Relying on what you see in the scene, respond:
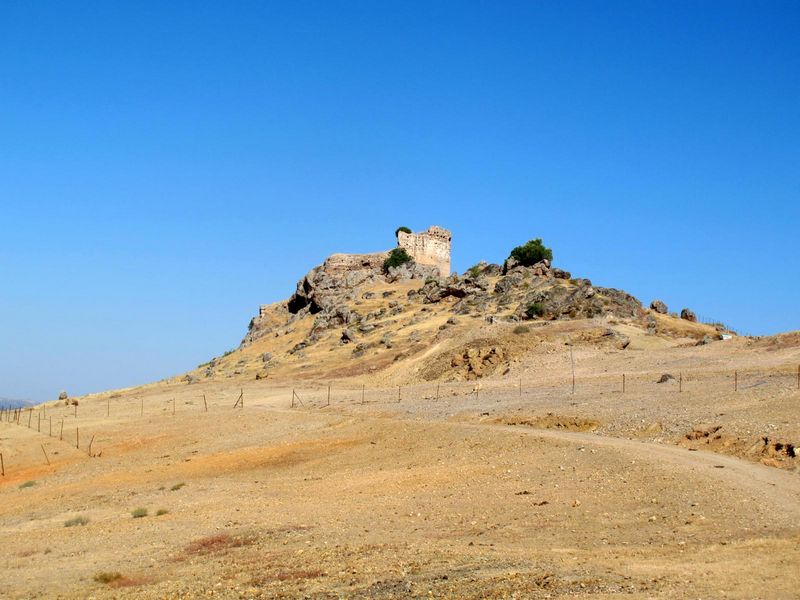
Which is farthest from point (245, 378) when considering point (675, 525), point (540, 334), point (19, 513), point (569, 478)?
point (675, 525)

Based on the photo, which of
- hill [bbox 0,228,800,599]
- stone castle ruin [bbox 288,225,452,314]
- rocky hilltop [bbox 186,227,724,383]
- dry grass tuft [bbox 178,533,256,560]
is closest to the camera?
hill [bbox 0,228,800,599]

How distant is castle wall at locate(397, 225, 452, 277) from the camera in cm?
10175

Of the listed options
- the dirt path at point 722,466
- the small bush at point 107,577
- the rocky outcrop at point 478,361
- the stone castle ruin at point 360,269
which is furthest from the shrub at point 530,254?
the small bush at point 107,577

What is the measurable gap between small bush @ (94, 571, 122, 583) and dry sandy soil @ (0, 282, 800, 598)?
7cm

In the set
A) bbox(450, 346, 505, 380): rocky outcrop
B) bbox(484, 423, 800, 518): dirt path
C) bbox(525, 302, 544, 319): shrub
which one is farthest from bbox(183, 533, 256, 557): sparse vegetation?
bbox(525, 302, 544, 319): shrub

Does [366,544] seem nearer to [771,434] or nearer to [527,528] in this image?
[527,528]

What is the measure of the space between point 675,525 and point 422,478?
938 centimetres

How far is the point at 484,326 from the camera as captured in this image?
5594 centimetres

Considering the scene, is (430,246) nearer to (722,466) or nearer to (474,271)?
(474,271)

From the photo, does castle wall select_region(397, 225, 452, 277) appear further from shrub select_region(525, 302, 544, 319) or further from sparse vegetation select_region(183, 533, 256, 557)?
sparse vegetation select_region(183, 533, 256, 557)

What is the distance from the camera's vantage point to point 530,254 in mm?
82062

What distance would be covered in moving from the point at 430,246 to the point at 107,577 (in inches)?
3537

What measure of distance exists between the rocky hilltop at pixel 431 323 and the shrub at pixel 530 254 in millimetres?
1949

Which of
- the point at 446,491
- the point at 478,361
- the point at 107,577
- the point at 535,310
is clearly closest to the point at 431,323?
the point at 535,310
